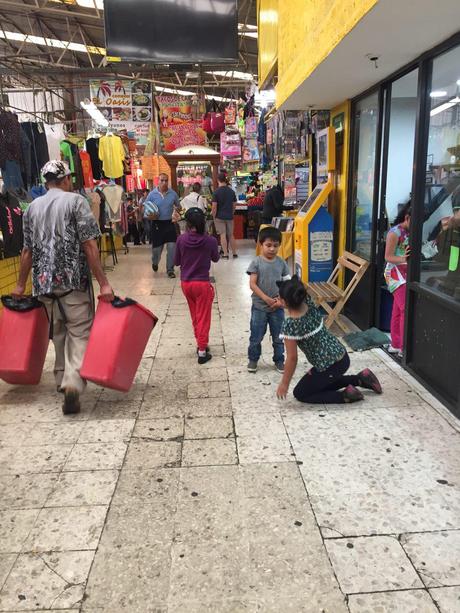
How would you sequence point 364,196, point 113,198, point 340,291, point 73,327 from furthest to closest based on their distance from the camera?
point 113,198 → point 364,196 → point 340,291 → point 73,327

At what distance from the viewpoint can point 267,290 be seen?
166 inches

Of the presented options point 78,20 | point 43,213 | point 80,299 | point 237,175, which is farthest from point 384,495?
point 237,175

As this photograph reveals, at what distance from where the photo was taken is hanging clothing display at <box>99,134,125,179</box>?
9.22 m

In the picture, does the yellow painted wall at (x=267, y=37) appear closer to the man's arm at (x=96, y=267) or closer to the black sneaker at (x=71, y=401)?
the man's arm at (x=96, y=267)

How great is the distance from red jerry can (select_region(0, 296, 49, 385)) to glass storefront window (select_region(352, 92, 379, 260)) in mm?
3517

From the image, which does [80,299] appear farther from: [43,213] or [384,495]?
[384,495]

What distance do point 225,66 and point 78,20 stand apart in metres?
4.11

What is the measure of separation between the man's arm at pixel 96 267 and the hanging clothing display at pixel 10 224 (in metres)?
2.51

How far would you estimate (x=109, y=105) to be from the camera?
13.6m

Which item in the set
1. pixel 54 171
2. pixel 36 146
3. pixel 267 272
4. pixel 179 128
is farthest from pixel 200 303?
pixel 179 128

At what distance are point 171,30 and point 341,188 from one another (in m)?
3.44

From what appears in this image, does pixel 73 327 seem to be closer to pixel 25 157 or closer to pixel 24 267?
pixel 24 267

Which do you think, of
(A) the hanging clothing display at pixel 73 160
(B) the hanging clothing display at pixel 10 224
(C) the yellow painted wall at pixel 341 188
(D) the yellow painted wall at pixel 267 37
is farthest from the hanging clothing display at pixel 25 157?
(C) the yellow painted wall at pixel 341 188

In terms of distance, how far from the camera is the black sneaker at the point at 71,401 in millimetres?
3561
